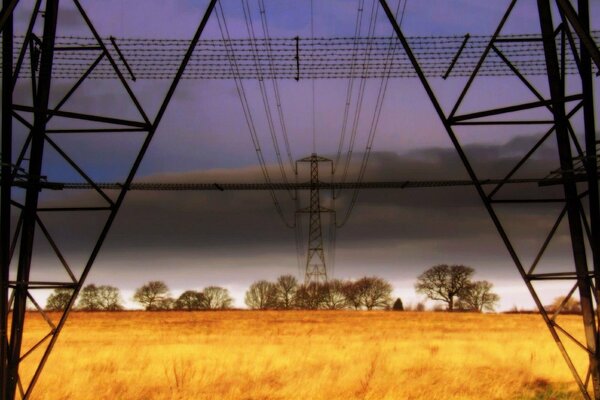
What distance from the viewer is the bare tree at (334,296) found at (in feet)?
303

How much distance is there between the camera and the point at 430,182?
22.8 metres

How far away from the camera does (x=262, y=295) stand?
123750 millimetres

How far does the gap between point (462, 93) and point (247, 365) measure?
1494 centimetres

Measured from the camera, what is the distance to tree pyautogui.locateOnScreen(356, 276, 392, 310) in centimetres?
11900

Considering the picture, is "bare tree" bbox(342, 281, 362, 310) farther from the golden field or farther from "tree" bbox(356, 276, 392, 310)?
the golden field

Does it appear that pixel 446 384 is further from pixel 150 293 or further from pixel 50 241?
pixel 150 293

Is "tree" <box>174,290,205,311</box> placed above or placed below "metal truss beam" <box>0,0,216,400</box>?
above

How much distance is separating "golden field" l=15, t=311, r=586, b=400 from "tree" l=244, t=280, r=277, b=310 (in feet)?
248

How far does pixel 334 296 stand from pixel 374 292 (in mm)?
16724

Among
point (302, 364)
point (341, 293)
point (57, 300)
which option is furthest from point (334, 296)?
point (302, 364)

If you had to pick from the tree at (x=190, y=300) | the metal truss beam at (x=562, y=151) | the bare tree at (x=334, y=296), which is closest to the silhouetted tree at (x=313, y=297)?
the bare tree at (x=334, y=296)

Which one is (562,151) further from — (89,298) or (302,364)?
(89,298)

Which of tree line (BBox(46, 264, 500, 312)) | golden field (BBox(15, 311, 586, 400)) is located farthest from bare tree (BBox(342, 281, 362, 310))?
golden field (BBox(15, 311, 586, 400))

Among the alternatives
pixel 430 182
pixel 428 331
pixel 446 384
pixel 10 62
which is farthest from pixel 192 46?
pixel 428 331
